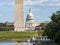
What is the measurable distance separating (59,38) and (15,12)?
56650 millimetres

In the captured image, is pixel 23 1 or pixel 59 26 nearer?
pixel 59 26

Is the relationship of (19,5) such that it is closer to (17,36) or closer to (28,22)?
(17,36)

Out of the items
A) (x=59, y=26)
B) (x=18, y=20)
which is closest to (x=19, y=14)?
(x=18, y=20)

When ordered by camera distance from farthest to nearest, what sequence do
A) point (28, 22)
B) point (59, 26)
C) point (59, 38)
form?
point (28, 22)
point (59, 26)
point (59, 38)

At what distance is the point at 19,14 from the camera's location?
85.9m

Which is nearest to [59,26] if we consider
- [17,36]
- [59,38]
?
[59,38]

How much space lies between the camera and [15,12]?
8756 centimetres

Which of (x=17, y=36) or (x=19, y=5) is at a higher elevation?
(x=19, y=5)

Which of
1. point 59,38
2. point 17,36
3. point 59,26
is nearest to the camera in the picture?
point 59,38

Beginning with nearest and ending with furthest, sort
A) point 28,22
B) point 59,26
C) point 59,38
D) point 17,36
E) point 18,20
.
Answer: point 59,38 → point 59,26 → point 17,36 → point 18,20 → point 28,22

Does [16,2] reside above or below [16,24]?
above

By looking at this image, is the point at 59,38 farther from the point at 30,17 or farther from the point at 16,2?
the point at 30,17

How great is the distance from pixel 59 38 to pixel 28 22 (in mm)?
107403

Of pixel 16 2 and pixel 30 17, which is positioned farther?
pixel 30 17
